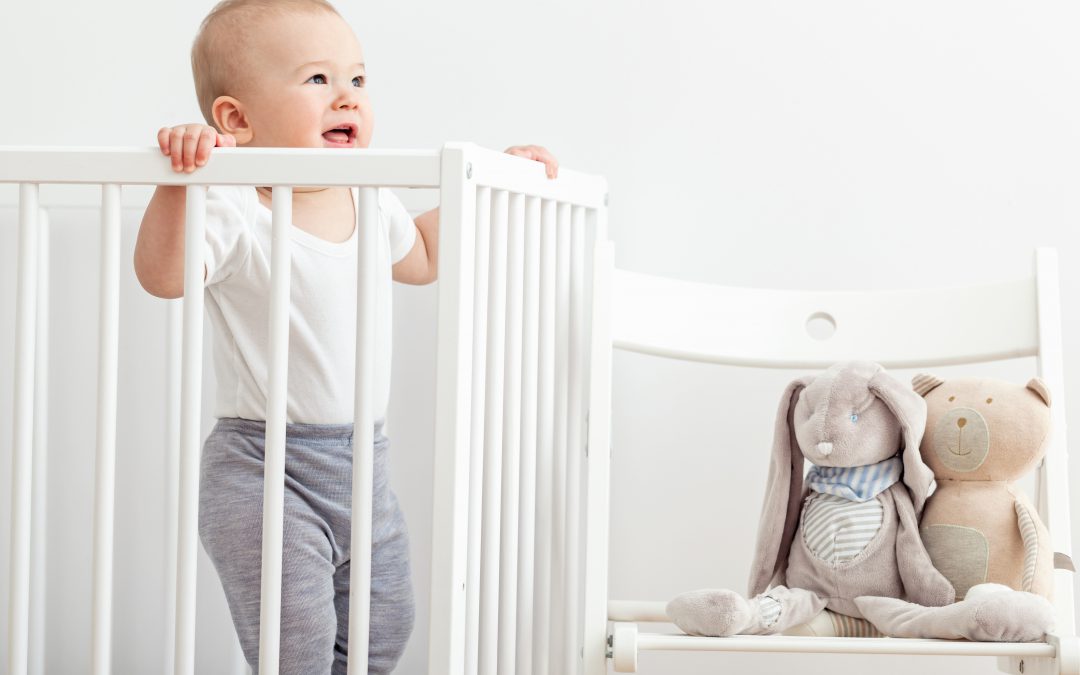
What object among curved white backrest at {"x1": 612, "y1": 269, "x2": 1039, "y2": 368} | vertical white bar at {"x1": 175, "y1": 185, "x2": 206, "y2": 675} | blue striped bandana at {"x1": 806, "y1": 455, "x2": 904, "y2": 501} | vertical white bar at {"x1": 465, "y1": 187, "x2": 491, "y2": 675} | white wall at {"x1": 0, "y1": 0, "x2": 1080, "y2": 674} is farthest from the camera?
white wall at {"x1": 0, "y1": 0, "x2": 1080, "y2": 674}

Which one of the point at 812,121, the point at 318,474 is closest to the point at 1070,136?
the point at 812,121

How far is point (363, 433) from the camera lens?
80cm

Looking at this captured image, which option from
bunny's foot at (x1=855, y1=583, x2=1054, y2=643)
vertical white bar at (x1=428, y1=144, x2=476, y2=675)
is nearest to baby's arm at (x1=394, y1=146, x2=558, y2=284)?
vertical white bar at (x1=428, y1=144, x2=476, y2=675)

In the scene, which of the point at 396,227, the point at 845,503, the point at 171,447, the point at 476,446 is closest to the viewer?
the point at 476,446

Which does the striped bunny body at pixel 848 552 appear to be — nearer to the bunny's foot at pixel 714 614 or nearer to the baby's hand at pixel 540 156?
the bunny's foot at pixel 714 614

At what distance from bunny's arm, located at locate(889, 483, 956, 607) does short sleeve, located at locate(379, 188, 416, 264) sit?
524mm

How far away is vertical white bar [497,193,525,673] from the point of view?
0.96 metres

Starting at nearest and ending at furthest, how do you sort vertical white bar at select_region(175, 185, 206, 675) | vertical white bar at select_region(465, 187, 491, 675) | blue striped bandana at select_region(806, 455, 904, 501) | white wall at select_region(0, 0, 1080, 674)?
vertical white bar at select_region(175, 185, 206, 675)
vertical white bar at select_region(465, 187, 491, 675)
blue striped bandana at select_region(806, 455, 904, 501)
white wall at select_region(0, 0, 1080, 674)

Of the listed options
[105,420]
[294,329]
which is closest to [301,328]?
[294,329]

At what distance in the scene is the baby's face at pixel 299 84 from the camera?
101cm

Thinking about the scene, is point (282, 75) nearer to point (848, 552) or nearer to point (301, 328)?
point (301, 328)

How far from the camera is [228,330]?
40.1 inches

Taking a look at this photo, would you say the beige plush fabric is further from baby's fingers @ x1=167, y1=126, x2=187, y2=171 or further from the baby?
baby's fingers @ x1=167, y1=126, x2=187, y2=171

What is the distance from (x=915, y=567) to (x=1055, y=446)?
196 millimetres
